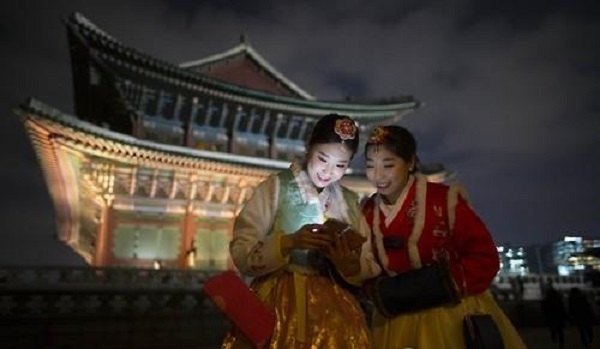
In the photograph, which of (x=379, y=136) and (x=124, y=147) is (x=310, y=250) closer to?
(x=379, y=136)

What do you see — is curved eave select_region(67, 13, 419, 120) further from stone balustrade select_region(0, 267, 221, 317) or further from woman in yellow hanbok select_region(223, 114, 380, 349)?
woman in yellow hanbok select_region(223, 114, 380, 349)

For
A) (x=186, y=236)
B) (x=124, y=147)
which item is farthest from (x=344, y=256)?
(x=186, y=236)

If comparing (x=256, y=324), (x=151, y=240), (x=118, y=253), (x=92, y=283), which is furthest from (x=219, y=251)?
(x=256, y=324)

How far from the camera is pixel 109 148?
12.5 metres

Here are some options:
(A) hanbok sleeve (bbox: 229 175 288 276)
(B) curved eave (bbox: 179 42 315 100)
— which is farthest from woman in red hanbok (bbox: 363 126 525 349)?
(B) curved eave (bbox: 179 42 315 100)

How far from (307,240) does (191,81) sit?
13.9 m

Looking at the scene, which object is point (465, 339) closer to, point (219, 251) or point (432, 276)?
point (432, 276)

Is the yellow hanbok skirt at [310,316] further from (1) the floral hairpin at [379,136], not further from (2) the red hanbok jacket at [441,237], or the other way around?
(1) the floral hairpin at [379,136]

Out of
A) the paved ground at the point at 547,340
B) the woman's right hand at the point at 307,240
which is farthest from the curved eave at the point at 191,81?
the woman's right hand at the point at 307,240

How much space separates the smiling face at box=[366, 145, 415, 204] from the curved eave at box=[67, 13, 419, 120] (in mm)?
12831

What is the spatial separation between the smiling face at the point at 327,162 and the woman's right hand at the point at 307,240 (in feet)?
1.29

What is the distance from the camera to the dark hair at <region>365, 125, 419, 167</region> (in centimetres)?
225

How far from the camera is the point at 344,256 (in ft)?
6.51

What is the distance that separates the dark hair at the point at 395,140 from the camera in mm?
2254
